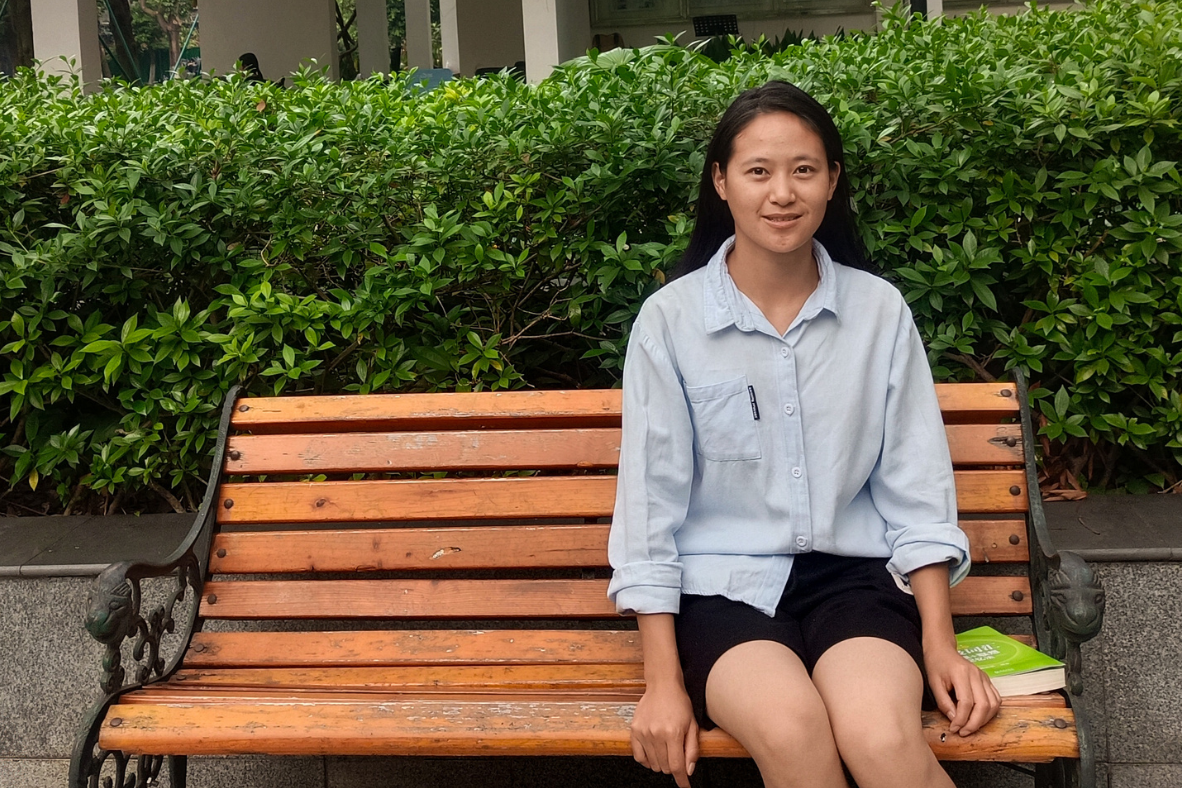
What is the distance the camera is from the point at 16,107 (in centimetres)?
357

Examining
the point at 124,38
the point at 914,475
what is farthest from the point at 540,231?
the point at 124,38

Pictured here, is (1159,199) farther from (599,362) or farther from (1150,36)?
(599,362)

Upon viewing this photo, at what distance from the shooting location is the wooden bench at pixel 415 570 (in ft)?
7.58

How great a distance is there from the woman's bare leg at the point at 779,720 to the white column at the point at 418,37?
1286 centimetres

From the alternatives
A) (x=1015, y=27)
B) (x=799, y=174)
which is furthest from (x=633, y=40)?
(x=799, y=174)

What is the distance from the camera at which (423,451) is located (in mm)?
2768

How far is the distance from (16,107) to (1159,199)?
3512 mm

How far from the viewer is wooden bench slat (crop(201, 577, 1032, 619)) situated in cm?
266

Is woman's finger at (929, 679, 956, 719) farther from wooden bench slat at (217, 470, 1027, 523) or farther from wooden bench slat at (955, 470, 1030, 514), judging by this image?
wooden bench slat at (217, 470, 1027, 523)

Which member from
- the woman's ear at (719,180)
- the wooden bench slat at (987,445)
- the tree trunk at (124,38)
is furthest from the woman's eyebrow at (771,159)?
the tree trunk at (124,38)

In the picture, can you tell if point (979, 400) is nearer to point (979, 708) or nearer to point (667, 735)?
point (979, 708)

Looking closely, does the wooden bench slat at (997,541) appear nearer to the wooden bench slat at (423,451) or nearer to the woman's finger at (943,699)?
the woman's finger at (943,699)

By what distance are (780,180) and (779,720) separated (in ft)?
3.39

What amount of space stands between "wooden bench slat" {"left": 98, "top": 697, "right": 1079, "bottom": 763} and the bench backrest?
385mm
